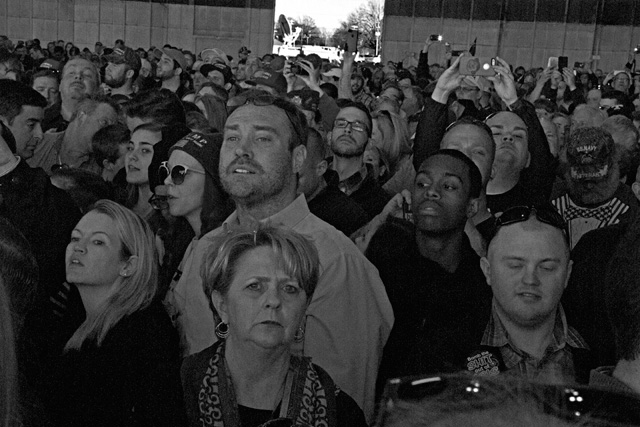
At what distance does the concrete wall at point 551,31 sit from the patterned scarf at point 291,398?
33.0 metres

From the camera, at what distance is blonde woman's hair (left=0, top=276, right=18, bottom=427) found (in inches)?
64.4

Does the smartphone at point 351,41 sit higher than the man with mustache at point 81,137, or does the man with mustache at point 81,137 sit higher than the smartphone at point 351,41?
the smartphone at point 351,41

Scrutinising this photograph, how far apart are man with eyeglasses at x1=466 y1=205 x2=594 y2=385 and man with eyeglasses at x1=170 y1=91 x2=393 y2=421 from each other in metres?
0.57

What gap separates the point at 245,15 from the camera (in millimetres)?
35812

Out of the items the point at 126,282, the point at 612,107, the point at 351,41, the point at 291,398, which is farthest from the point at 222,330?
the point at 351,41

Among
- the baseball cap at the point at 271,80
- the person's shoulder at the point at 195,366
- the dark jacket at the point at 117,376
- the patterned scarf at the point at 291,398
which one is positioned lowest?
the dark jacket at the point at 117,376

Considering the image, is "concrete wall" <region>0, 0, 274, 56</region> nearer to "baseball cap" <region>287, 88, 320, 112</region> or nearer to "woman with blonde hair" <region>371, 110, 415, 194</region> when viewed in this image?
"baseball cap" <region>287, 88, 320, 112</region>

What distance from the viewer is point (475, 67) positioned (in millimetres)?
6977

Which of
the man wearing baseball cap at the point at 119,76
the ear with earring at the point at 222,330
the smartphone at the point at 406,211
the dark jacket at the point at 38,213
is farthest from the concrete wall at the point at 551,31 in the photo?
the ear with earring at the point at 222,330

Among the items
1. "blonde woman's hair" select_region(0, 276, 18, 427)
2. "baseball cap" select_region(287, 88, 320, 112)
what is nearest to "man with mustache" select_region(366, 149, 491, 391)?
"blonde woman's hair" select_region(0, 276, 18, 427)

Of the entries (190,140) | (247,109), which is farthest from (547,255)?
(190,140)

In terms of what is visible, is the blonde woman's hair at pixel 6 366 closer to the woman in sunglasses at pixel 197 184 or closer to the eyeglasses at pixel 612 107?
the woman in sunglasses at pixel 197 184

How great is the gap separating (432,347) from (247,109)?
5.04 ft

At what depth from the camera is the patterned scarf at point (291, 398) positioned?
308cm
